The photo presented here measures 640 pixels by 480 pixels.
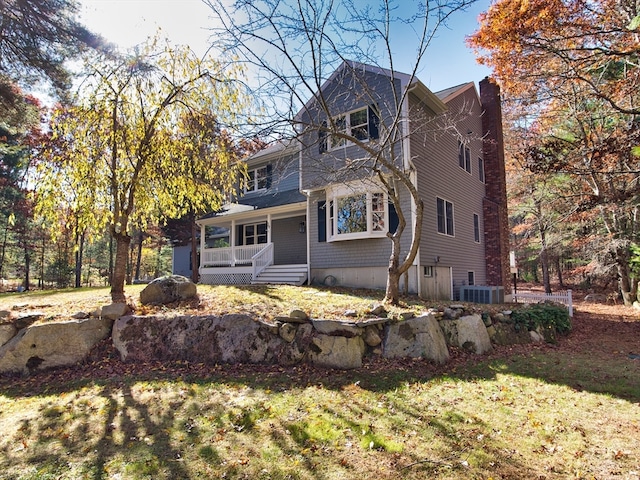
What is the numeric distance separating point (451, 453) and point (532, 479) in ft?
2.06

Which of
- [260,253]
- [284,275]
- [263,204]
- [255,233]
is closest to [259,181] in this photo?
[263,204]

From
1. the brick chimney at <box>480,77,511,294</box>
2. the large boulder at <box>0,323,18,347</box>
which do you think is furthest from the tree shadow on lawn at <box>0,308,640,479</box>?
the brick chimney at <box>480,77,511,294</box>

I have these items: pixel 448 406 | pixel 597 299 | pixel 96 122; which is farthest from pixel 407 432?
pixel 597 299

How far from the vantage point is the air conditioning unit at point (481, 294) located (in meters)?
12.0

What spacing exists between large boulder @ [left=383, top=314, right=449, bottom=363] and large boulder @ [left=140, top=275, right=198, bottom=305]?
14.5 feet

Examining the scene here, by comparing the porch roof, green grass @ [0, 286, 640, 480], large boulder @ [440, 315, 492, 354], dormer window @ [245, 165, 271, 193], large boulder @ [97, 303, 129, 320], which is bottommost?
green grass @ [0, 286, 640, 480]

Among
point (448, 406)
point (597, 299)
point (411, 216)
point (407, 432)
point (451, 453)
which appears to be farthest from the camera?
point (597, 299)

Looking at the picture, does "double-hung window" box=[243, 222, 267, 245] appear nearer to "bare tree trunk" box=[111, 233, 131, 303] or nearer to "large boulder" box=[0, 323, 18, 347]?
"bare tree trunk" box=[111, 233, 131, 303]

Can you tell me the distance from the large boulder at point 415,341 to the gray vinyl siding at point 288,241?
8.65 metres

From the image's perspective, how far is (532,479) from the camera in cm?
290

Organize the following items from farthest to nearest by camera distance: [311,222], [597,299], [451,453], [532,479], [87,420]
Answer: [597,299], [311,222], [87,420], [451,453], [532,479]

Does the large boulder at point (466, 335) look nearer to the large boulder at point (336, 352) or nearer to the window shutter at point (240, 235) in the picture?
the large boulder at point (336, 352)

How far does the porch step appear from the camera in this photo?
41.3ft

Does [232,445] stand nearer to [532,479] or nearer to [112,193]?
[532,479]
